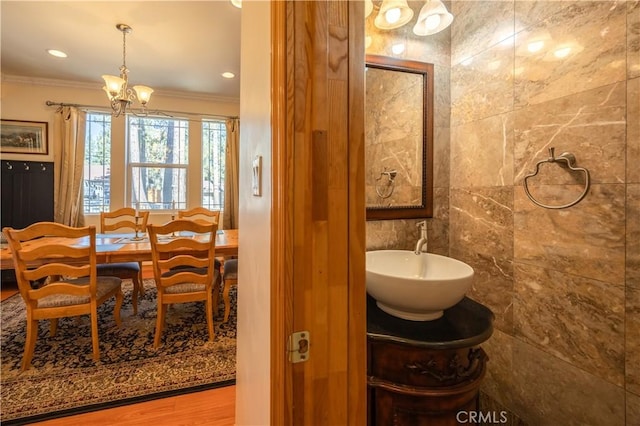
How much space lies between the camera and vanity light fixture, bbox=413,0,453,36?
1439mm

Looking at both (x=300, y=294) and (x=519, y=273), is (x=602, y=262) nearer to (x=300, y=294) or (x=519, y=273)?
(x=519, y=273)

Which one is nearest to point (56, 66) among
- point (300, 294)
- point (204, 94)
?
point (204, 94)

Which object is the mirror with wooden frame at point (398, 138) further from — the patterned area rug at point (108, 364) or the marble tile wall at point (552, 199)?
the patterned area rug at point (108, 364)

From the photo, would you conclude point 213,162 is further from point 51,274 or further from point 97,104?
point 51,274

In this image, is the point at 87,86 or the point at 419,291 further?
the point at 87,86

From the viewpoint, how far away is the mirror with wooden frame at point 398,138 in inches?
59.7

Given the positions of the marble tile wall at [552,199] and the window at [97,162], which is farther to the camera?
the window at [97,162]

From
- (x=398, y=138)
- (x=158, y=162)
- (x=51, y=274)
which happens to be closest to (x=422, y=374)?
(x=398, y=138)

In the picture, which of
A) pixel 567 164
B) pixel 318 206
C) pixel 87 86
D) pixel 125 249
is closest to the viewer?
pixel 318 206

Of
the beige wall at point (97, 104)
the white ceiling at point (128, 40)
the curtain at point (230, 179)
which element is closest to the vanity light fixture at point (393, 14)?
the white ceiling at point (128, 40)

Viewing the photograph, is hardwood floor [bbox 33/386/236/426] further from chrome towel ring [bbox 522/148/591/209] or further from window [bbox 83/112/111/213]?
window [bbox 83/112/111/213]

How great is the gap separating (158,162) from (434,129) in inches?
161

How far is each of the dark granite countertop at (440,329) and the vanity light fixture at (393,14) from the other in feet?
4.28

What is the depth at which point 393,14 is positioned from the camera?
4.71 ft
